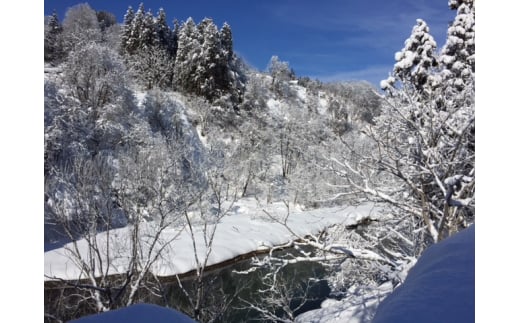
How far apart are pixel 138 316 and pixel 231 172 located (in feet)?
62.1

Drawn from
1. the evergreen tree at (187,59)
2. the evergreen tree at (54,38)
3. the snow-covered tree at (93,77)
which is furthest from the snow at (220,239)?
the evergreen tree at (54,38)

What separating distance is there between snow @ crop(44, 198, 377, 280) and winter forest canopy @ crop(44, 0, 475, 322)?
0.32ft

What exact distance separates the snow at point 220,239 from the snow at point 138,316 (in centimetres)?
651

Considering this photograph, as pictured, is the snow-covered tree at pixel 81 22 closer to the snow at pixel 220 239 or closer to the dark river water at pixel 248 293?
the snow at pixel 220 239

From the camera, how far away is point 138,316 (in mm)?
1526

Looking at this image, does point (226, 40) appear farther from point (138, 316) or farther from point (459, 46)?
point (138, 316)

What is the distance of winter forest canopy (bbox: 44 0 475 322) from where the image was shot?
387 centimetres

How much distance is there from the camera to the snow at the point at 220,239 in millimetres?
8500

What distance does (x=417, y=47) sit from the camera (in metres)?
7.72

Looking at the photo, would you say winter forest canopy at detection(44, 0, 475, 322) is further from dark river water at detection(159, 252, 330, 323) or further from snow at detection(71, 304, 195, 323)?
snow at detection(71, 304, 195, 323)

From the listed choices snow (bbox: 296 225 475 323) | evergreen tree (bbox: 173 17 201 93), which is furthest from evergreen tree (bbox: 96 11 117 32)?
snow (bbox: 296 225 475 323)
